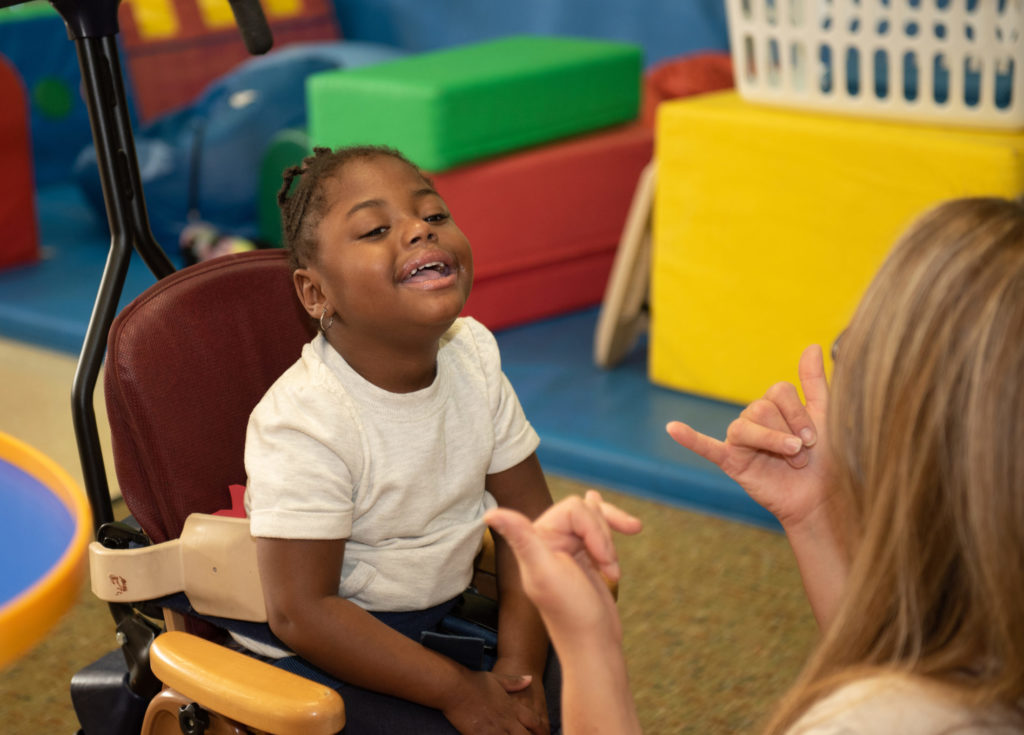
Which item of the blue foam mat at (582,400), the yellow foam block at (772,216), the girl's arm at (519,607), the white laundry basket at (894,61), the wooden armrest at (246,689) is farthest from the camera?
the blue foam mat at (582,400)

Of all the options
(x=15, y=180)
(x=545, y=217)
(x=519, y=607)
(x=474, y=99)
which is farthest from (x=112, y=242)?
(x=15, y=180)

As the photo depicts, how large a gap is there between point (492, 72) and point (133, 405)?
175 centimetres

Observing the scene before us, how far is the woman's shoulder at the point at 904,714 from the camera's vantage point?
2.34ft

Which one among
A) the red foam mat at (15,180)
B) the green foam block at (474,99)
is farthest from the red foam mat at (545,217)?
the red foam mat at (15,180)

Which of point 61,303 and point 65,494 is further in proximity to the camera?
point 61,303

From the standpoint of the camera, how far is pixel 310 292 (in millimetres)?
1158

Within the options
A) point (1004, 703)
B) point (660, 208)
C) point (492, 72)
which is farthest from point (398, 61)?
point (1004, 703)

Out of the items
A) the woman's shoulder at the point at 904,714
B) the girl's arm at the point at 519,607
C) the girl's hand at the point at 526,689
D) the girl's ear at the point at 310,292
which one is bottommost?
the girl's hand at the point at 526,689

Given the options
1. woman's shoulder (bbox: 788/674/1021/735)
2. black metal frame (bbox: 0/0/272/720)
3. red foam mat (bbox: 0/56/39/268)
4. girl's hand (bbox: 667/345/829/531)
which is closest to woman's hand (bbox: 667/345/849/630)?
girl's hand (bbox: 667/345/829/531)

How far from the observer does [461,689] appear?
1097 millimetres

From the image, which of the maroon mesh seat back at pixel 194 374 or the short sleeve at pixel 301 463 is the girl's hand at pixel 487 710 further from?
the maroon mesh seat back at pixel 194 374

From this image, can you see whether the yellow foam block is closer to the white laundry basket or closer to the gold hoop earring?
the white laundry basket

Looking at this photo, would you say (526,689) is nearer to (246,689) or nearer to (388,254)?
(246,689)

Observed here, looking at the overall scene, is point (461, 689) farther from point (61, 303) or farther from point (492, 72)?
point (61, 303)
